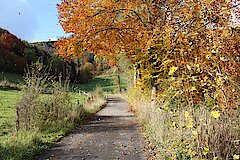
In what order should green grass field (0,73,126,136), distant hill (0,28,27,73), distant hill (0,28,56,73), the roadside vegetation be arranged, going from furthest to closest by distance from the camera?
distant hill (0,28,27,73)
distant hill (0,28,56,73)
green grass field (0,73,126,136)
the roadside vegetation

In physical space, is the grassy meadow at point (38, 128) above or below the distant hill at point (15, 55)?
below

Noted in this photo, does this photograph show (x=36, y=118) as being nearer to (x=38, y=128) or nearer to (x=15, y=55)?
(x=38, y=128)

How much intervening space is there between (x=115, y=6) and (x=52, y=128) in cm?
549

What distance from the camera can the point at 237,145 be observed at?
4.91 meters

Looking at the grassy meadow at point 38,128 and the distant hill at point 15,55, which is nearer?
the grassy meadow at point 38,128

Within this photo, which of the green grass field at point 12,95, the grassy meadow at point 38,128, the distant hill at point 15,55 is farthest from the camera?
the distant hill at point 15,55

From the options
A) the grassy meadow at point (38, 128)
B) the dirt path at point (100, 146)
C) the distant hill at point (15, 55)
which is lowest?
the dirt path at point (100, 146)

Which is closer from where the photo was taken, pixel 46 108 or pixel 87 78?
pixel 46 108

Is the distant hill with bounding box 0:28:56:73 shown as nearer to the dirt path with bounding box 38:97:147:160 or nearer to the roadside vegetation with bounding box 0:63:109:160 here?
the roadside vegetation with bounding box 0:63:109:160

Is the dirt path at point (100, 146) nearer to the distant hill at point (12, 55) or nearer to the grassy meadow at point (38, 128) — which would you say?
the grassy meadow at point (38, 128)

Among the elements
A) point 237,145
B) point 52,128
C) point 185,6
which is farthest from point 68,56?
point 237,145

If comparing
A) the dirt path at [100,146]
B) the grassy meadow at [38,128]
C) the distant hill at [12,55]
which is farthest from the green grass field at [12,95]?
the dirt path at [100,146]

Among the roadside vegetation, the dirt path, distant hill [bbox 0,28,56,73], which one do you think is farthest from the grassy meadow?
distant hill [bbox 0,28,56,73]

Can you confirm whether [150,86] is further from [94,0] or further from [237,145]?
[237,145]
